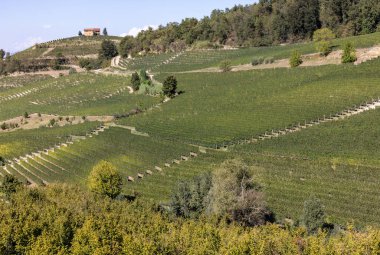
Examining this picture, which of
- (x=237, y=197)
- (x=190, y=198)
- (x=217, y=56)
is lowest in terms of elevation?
(x=190, y=198)

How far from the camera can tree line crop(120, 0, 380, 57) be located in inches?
5032

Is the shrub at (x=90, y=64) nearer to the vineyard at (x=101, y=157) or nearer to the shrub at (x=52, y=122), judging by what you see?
the shrub at (x=52, y=122)

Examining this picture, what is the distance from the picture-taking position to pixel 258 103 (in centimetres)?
8169

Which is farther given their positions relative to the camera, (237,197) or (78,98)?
(78,98)

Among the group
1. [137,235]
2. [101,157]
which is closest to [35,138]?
[101,157]

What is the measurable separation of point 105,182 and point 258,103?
38.9 meters

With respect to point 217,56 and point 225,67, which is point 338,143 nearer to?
point 225,67

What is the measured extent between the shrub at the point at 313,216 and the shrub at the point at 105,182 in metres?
22.5

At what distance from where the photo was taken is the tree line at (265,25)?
419ft

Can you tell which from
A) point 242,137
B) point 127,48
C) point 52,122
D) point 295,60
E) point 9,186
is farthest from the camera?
point 127,48

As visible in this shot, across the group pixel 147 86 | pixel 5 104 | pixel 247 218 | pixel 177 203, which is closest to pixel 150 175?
pixel 177 203

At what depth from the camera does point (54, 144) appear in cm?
8150

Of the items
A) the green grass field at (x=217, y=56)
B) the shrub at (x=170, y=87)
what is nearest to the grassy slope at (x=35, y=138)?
the shrub at (x=170, y=87)

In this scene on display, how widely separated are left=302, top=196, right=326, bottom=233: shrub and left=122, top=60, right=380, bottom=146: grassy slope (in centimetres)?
2895
